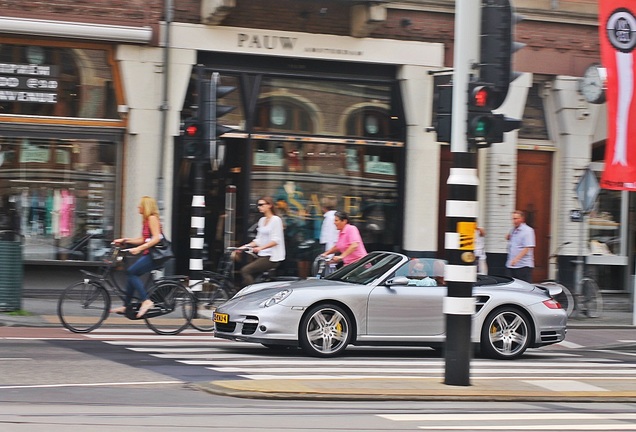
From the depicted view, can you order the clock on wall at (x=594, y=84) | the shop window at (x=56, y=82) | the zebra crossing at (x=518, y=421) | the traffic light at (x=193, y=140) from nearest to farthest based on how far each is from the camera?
the zebra crossing at (x=518, y=421)
the traffic light at (x=193, y=140)
the shop window at (x=56, y=82)
the clock on wall at (x=594, y=84)

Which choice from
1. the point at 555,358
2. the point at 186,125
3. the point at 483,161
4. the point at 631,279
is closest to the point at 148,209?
the point at 186,125

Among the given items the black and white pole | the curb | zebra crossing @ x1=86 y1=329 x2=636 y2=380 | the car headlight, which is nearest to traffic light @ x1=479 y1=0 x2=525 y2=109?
the curb

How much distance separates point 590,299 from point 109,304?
32.7 ft

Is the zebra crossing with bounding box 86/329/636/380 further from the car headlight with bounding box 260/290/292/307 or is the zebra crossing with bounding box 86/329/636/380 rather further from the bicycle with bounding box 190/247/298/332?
the bicycle with bounding box 190/247/298/332

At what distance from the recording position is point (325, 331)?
42.0 feet

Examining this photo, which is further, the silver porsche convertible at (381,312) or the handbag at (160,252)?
the handbag at (160,252)

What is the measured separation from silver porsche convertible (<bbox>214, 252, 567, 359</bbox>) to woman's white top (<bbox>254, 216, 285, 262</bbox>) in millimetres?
3403

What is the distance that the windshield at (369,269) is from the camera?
1327cm

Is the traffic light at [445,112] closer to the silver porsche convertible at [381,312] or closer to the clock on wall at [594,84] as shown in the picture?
the silver porsche convertible at [381,312]

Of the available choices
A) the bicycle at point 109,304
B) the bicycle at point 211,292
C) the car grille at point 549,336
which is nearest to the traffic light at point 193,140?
the bicycle at point 211,292

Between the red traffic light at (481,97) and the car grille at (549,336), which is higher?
the red traffic light at (481,97)

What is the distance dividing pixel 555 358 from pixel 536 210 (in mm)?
9041

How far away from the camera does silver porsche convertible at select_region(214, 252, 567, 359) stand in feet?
41.5

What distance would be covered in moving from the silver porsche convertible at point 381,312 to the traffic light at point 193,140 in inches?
156
